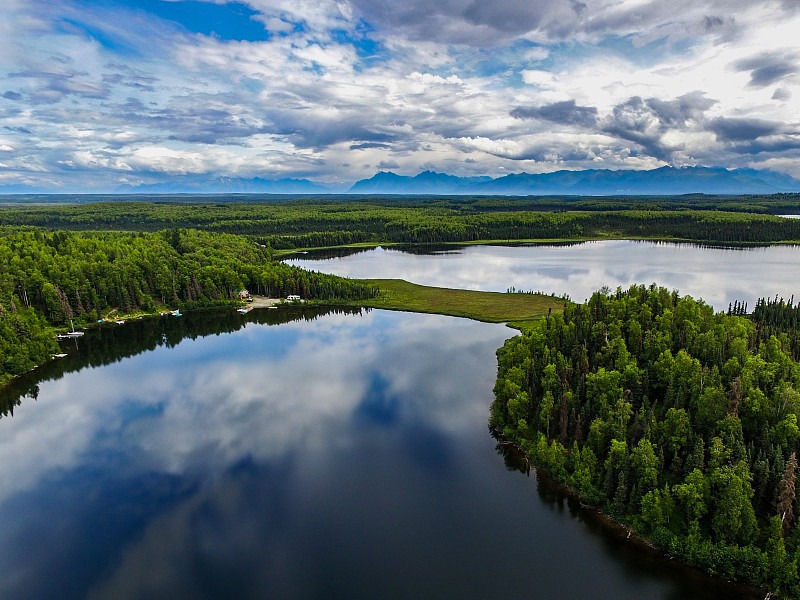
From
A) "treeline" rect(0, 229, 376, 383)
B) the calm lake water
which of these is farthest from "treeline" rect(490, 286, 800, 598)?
"treeline" rect(0, 229, 376, 383)

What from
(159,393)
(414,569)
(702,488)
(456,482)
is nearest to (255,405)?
(159,393)

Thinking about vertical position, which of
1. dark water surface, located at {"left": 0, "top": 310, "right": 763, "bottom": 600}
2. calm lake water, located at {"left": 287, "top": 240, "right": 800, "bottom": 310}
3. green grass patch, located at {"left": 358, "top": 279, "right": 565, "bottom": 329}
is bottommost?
dark water surface, located at {"left": 0, "top": 310, "right": 763, "bottom": 600}

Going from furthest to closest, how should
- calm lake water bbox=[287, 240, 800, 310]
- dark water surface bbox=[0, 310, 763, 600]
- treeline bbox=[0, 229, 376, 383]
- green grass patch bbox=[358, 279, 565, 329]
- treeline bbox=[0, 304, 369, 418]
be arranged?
calm lake water bbox=[287, 240, 800, 310], green grass patch bbox=[358, 279, 565, 329], treeline bbox=[0, 229, 376, 383], treeline bbox=[0, 304, 369, 418], dark water surface bbox=[0, 310, 763, 600]

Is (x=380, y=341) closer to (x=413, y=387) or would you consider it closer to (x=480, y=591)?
(x=413, y=387)

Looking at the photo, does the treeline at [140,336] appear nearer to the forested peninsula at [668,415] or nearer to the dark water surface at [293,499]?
the dark water surface at [293,499]

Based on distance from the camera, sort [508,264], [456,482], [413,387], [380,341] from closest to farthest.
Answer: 1. [456,482]
2. [413,387]
3. [380,341]
4. [508,264]

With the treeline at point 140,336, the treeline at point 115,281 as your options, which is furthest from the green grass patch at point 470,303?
the treeline at point 140,336

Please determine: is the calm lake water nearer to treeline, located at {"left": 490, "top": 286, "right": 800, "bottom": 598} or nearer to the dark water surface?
treeline, located at {"left": 490, "top": 286, "right": 800, "bottom": 598}

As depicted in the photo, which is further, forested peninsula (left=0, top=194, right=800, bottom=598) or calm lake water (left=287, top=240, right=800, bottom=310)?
calm lake water (left=287, top=240, right=800, bottom=310)
